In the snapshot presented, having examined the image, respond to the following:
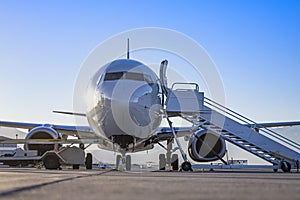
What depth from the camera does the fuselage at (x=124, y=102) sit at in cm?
1652

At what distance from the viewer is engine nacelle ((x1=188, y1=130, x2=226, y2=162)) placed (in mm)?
22578

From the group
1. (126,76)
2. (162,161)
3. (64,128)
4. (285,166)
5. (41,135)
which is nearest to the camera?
(126,76)

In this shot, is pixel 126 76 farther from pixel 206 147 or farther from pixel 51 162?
pixel 206 147

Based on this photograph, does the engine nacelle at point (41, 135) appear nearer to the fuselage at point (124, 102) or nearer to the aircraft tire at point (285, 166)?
the fuselage at point (124, 102)

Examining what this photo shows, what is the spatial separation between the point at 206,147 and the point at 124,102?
754 centimetres

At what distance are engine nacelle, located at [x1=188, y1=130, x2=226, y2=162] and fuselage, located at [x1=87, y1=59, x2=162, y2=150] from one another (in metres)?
4.25

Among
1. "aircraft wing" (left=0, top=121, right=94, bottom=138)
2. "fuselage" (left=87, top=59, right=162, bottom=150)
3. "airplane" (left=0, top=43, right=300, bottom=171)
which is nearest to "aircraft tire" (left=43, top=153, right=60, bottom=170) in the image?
"airplane" (left=0, top=43, right=300, bottom=171)

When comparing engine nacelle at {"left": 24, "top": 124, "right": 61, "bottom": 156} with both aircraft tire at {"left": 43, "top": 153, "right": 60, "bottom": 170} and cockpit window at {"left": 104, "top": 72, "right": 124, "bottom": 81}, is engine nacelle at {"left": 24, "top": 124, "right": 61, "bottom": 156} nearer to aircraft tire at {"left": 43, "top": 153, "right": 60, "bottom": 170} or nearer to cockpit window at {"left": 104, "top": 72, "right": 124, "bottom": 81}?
aircraft tire at {"left": 43, "top": 153, "right": 60, "bottom": 170}

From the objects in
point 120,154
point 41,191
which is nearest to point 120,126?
point 120,154

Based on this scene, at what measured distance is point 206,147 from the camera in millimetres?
22734

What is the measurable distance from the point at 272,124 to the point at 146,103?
10715mm

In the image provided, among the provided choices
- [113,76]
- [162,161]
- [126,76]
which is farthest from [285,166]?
[162,161]

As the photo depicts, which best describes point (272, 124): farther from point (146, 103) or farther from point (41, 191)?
point (41, 191)

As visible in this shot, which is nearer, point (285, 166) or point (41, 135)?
point (285, 166)
